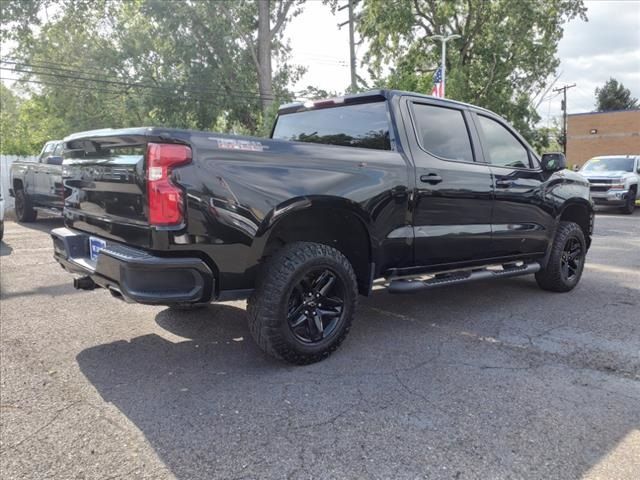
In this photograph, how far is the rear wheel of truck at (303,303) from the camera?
11.0 ft

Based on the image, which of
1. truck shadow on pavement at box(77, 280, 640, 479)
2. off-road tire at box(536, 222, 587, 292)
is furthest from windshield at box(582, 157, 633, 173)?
truck shadow on pavement at box(77, 280, 640, 479)

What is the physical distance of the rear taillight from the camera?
116 inches

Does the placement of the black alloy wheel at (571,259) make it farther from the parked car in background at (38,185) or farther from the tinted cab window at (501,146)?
the parked car in background at (38,185)

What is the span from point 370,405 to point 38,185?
34.2 ft

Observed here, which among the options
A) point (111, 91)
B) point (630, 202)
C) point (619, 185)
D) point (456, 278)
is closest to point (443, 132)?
point (456, 278)

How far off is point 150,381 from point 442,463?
1.92 m

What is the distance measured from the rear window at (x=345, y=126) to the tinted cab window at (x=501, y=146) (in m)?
1.22

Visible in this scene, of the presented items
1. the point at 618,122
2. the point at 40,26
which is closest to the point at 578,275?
the point at 40,26

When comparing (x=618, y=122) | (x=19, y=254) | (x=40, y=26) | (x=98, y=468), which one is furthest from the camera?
(x=618, y=122)

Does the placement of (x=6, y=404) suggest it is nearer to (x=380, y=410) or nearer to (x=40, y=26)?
(x=380, y=410)

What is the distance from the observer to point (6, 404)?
3.01 metres

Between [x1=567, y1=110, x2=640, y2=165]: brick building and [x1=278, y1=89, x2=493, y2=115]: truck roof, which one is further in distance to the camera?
[x1=567, y1=110, x2=640, y2=165]: brick building

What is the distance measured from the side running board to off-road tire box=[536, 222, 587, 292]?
31cm

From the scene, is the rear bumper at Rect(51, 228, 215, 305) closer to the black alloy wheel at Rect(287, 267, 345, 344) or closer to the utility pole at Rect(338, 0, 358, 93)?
the black alloy wheel at Rect(287, 267, 345, 344)
